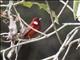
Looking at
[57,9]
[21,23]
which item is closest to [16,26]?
[21,23]

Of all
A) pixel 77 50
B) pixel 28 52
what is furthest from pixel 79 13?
pixel 28 52

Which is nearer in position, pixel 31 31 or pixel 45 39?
pixel 31 31

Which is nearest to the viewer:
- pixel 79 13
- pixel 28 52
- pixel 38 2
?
pixel 79 13

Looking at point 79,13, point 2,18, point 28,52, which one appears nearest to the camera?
point 79,13

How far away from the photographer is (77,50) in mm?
901

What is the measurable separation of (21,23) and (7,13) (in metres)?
0.07

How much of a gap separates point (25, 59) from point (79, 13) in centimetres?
47

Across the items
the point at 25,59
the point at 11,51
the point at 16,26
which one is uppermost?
the point at 16,26

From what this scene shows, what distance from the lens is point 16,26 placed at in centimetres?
79

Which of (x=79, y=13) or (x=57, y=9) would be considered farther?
(x=57, y=9)

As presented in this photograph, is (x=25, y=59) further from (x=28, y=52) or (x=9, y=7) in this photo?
(x=9, y=7)

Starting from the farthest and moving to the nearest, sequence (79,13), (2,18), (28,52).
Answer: (28,52), (2,18), (79,13)

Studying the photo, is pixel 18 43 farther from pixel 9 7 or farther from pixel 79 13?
pixel 79 13

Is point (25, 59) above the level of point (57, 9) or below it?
→ below
